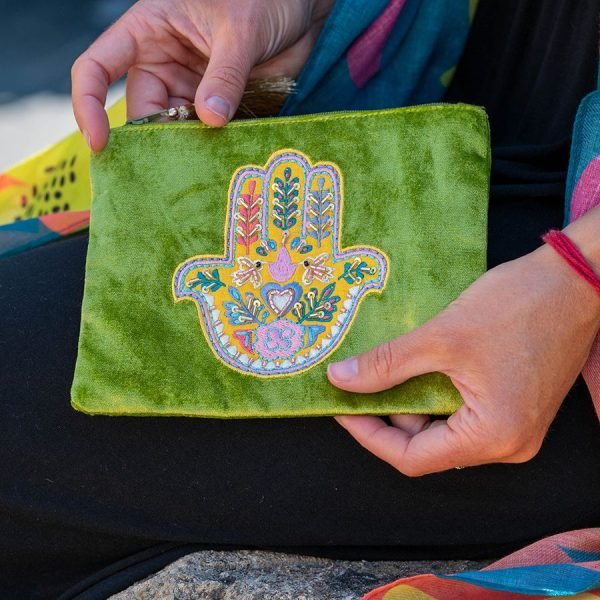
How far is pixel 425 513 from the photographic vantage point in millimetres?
777

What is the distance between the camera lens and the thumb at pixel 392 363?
2.29ft

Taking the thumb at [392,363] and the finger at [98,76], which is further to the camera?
the finger at [98,76]

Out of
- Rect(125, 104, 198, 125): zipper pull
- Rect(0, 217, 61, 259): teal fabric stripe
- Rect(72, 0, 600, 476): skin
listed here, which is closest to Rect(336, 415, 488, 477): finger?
Rect(72, 0, 600, 476): skin

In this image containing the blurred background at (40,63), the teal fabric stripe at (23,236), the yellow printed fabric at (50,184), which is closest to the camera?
the teal fabric stripe at (23,236)

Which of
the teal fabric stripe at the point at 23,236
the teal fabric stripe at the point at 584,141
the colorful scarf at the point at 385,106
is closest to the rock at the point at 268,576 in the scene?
the colorful scarf at the point at 385,106

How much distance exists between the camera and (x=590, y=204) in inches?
30.3

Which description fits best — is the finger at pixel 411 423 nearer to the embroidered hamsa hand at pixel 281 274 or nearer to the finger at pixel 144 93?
the embroidered hamsa hand at pixel 281 274

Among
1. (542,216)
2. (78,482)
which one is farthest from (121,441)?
(542,216)

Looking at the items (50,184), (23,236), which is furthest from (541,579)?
(50,184)

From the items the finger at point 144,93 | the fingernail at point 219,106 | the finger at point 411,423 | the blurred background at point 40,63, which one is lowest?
the finger at point 411,423

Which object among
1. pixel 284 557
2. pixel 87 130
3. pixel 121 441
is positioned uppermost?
pixel 87 130

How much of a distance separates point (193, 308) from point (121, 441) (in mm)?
135

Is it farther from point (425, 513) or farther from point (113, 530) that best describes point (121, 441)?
point (425, 513)

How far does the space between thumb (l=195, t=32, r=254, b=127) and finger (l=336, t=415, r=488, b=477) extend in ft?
1.04
